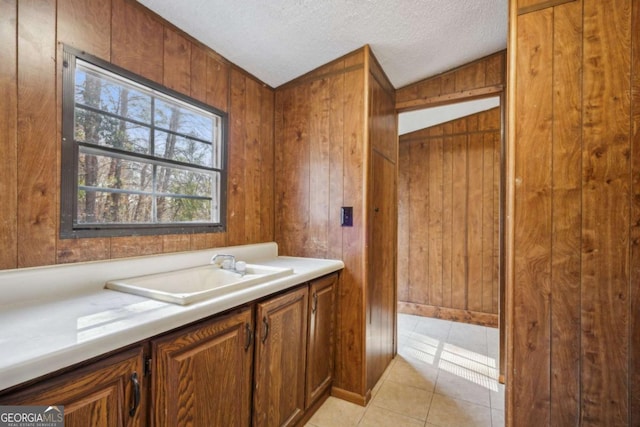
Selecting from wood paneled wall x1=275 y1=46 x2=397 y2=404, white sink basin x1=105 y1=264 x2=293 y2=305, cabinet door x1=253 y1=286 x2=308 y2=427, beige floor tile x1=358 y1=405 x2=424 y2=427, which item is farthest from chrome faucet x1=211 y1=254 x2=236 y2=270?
beige floor tile x1=358 y1=405 x2=424 y2=427

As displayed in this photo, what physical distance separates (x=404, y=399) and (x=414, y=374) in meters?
0.38

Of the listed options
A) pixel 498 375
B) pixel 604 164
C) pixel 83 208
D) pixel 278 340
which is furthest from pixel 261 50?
pixel 498 375

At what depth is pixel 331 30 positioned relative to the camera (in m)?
1.87

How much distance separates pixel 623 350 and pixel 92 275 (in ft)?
7.37

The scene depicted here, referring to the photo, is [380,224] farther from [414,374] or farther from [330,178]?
[414,374]

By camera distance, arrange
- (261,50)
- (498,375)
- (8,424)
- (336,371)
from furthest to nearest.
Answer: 1. (498,375)
2. (336,371)
3. (261,50)
4. (8,424)

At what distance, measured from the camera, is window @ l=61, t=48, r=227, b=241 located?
1314 mm

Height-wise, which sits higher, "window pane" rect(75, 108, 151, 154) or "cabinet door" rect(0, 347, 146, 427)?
"window pane" rect(75, 108, 151, 154)

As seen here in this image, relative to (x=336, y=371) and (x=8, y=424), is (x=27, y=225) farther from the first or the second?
(x=336, y=371)

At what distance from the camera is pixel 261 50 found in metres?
1.98

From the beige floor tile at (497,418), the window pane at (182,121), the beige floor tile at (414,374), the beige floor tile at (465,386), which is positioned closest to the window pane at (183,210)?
the window pane at (182,121)

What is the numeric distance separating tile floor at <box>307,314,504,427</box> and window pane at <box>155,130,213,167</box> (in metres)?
1.78

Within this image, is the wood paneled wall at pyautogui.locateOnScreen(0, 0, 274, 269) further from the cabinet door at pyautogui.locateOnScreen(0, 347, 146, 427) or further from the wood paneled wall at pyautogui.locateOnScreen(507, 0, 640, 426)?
the wood paneled wall at pyautogui.locateOnScreen(507, 0, 640, 426)

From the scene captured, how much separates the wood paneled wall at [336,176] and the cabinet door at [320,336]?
8 cm
